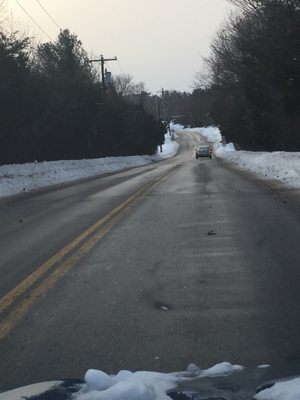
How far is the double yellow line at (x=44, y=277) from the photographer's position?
5707mm

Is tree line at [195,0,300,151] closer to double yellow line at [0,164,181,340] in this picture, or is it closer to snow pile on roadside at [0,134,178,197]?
snow pile on roadside at [0,134,178,197]

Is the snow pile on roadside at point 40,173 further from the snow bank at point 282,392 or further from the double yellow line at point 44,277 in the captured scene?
the snow bank at point 282,392

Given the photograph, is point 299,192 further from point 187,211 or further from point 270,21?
point 270,21

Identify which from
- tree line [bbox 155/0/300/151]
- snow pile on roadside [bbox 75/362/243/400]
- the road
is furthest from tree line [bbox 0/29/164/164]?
snow pile on roadside [bbox 75/362/243/400]

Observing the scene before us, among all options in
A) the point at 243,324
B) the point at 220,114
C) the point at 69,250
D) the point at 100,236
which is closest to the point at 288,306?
the point at 243,324

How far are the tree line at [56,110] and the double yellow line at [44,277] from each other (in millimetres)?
18255

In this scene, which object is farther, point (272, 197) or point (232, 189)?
point (232, 189)

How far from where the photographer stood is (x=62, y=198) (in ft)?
58.3

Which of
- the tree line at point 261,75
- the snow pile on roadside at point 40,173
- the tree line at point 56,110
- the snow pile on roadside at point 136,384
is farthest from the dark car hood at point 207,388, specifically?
the tree line at point 56,110

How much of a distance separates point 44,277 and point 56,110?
3181cm

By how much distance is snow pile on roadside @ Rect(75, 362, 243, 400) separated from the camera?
10.0ft

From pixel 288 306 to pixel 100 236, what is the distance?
4.82 m

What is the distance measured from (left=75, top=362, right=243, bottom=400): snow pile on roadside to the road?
61 cm

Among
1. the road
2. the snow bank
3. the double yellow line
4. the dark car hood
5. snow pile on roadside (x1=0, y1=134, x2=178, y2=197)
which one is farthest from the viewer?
snow pile on roadside (x1=0, y1=134, x2=178, y2=197)
